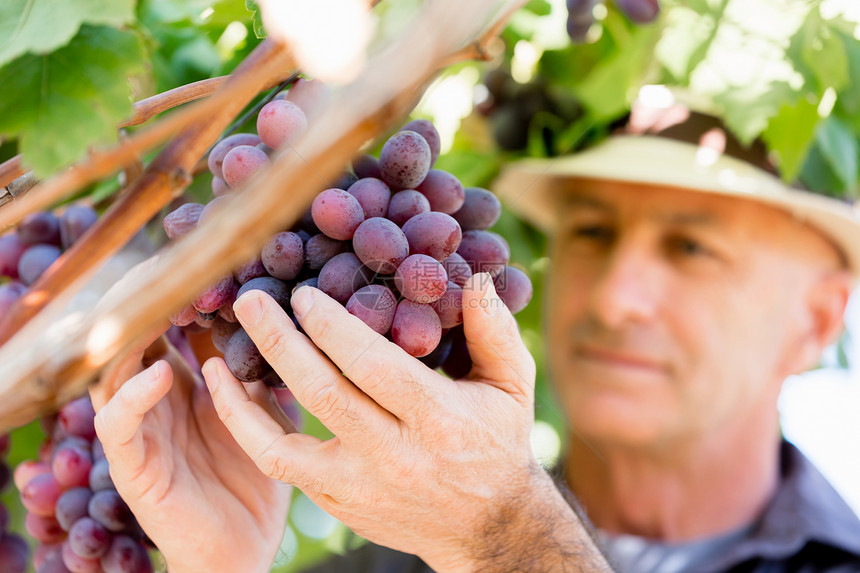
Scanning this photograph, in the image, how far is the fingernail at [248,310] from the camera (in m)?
0.50

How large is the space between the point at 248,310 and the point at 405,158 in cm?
19

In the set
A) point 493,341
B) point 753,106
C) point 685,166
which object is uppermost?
point 493,341

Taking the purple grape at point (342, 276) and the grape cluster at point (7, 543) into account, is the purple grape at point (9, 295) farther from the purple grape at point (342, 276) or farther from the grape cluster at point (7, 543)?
the purple grape at point (342, 276)

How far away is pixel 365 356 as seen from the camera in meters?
0.52

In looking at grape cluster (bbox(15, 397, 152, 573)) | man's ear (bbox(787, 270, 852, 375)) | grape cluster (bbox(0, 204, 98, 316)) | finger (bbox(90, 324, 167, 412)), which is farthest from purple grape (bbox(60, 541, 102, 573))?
man's ear (bbox(787, 270, 852, 375))

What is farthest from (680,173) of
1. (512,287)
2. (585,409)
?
(512,287)

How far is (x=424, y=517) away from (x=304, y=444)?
15 cm

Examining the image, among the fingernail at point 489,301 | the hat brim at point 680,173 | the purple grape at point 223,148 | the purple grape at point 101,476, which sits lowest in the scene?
the hat brim at point 680,173

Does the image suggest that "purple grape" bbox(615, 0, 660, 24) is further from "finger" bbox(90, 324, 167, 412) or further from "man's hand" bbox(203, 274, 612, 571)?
"finger" bbox(90, 324, 167, 412)

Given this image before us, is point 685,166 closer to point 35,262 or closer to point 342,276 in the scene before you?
point 342,276

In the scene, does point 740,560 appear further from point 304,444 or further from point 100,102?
point 100,102

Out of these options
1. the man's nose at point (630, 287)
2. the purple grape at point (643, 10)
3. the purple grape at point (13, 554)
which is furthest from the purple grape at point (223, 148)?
the man's nose at point (630, 287)

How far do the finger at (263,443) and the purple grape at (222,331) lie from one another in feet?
0.05

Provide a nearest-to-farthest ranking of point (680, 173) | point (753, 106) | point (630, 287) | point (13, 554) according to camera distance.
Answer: point (13, 554) → point (753, 106) → point (680, 173) → point (630, 287)
